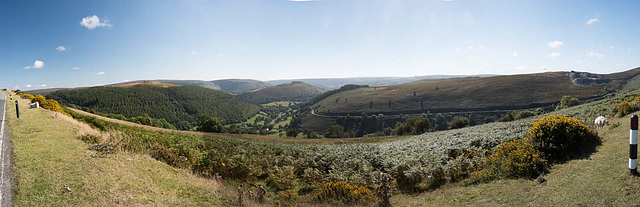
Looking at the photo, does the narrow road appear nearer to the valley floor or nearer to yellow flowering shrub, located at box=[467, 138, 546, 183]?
the valley floor

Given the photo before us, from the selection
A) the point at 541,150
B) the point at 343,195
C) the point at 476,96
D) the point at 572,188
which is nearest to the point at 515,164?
the point at 541,150

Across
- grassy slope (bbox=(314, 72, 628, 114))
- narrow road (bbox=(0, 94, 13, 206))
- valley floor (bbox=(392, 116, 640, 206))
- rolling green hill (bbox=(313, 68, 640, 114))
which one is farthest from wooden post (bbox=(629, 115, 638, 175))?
grassy slope (bbox=(314, 72, 628, 114))

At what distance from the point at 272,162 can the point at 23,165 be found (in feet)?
29.1

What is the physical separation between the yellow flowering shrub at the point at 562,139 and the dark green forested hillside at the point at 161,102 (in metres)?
127

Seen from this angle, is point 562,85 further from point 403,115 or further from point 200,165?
point 200,165

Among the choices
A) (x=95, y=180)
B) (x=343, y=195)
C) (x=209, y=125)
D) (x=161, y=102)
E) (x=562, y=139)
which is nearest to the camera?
(x=95, y=180)

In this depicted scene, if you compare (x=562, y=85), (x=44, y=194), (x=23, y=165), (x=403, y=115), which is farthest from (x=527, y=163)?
(x=562, y=85)

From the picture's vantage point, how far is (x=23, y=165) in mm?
6781

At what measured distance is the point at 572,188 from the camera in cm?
546

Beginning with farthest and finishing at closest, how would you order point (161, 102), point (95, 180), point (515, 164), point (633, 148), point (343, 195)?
point (161, 102) < point (343, 195) < point (515, 164) < point (95, 180) < point (633, 148)

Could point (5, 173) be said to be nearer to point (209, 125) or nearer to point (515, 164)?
point (515, 164)

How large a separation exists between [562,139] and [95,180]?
1331 cm

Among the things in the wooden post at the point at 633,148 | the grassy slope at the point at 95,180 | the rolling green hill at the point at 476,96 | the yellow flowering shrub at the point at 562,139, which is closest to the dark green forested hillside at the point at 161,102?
the rolling green hill at the point at 476,96

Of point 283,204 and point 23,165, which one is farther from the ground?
point 23,165
